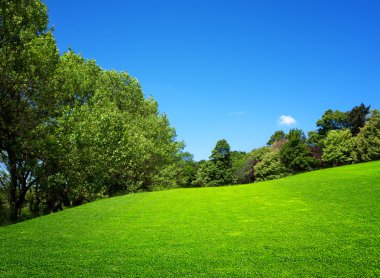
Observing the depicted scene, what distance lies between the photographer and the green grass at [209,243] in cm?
654

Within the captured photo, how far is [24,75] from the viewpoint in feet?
65.0

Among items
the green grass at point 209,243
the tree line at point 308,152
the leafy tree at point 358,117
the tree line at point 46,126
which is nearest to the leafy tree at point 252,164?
the tree line at point 308,152

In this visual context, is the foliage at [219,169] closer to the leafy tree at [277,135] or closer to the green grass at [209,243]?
the leafy tree at [277,135]

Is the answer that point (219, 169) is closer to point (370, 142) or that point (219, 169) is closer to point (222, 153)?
point (222, 153)

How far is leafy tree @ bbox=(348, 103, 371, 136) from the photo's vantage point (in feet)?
233

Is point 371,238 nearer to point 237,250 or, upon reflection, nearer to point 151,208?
point 237,250

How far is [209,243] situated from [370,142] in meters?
54.6

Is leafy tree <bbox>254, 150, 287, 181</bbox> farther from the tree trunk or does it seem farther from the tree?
the tree

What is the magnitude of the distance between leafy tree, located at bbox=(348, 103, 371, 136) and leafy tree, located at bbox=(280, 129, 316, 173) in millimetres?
17126

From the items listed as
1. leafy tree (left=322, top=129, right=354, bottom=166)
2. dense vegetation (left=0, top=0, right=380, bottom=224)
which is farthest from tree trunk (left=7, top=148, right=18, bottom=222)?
leafy tree (left=322, top=129, right=354, bottom=166)

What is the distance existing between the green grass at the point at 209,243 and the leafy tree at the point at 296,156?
→ 158 ft

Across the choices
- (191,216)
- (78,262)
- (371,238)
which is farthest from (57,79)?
(371,238)

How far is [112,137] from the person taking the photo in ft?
84.8

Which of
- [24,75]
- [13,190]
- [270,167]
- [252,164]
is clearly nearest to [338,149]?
[270,167]
